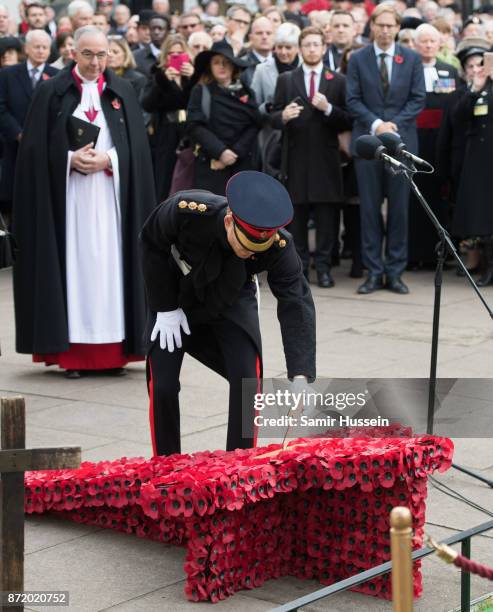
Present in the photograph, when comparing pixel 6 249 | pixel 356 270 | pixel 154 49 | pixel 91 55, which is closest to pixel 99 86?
pixel 91 55

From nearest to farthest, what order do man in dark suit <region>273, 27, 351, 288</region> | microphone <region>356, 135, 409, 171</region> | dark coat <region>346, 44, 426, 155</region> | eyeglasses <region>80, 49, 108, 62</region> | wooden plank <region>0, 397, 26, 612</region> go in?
wooden plank <region>0, 397, 26, 612</region> → microphone <region>356, 135, 409, 171</region> → eyeglasses <region>80, 49, 108, 62</region> → dark coat <region>346, 44, 426, 155</region> → man in dark suit <region>273, 27, 351, 288</region>

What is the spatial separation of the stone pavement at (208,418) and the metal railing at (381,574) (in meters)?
0.27

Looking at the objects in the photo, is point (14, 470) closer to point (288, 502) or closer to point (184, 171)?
point (288, 502)

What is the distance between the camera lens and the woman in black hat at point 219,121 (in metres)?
10.8

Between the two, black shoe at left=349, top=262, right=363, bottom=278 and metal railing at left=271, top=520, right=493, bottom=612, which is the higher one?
metal railing at left=271, top=520, right=493, bottom=612

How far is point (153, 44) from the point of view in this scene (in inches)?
564

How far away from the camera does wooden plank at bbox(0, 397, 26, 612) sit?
11.7 ft

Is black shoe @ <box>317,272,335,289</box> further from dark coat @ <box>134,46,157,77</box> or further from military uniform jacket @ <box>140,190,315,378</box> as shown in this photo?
military uniform jacket @ <box>140,190,315,378</box>

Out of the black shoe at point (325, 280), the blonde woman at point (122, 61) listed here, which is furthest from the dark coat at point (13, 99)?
the black shoe at point (325, 280)

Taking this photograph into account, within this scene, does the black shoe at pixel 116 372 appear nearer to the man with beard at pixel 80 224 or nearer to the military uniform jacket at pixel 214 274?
the man with beard at pixel 80 224

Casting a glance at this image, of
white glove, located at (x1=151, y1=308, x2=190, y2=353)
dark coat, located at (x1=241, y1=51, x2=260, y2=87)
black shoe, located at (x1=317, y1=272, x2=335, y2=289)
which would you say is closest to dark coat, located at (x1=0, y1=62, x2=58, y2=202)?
dark coat, located at (x1=241, y1=51, x2=260, y2=87)

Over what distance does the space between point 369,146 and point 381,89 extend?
5231 millimetres

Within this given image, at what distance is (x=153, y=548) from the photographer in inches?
194

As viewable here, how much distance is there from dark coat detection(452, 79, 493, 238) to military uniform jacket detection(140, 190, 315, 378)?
6.44 meters
